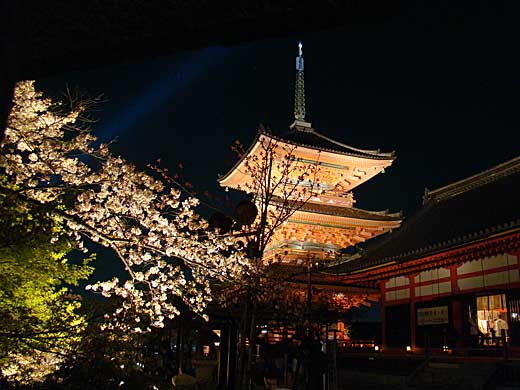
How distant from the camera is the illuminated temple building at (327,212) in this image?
26.3 m

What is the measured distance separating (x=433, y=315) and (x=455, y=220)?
3.76 m

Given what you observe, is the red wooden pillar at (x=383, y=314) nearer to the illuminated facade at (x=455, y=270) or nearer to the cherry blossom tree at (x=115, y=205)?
the illuminated facade at (x=455, y=270)

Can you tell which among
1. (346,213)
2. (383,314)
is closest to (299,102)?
(346,213)

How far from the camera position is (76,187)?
739cm

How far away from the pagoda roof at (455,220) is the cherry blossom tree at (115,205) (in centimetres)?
856

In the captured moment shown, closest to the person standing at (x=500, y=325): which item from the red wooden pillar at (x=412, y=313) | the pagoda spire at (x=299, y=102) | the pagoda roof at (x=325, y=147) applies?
the red wooden pillar at (x=412, y=313)

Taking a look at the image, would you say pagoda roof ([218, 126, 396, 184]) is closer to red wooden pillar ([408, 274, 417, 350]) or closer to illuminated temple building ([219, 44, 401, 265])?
illuminated temple building ([219, 44, 401, 265])

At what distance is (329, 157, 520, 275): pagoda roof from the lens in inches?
567

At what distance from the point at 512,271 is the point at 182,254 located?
11.0 m

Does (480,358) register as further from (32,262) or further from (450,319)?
(32,262)

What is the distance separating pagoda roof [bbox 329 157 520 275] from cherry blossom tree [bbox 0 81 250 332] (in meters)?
8.56

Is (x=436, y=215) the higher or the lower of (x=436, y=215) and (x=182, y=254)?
the higher

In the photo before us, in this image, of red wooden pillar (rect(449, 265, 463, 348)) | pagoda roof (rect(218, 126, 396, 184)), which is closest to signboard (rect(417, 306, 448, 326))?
red wooden pillar (rect(449, 265, 463, 348))

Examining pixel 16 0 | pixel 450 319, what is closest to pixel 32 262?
pixel 16 0
